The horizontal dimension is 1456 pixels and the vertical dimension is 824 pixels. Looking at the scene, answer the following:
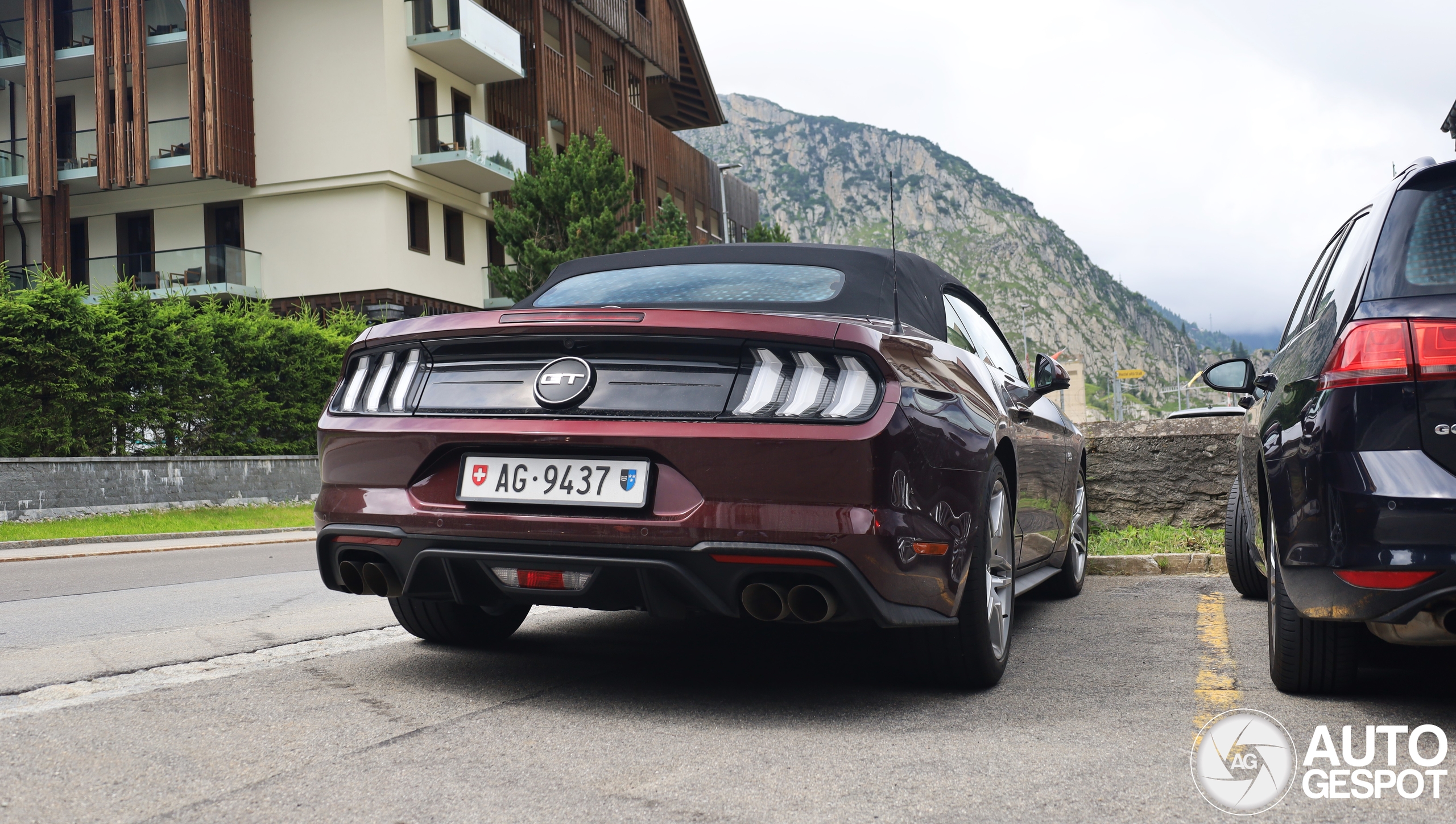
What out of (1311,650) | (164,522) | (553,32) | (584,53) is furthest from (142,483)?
(584,53)

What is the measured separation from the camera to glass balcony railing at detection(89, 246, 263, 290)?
26625 millimetres

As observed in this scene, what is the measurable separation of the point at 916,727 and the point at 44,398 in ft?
52.1

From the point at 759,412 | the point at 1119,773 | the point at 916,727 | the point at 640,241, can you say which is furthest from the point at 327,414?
the point at 640,241

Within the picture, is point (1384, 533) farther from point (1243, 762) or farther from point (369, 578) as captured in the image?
point (369, 578)

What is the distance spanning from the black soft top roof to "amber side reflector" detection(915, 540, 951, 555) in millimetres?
946

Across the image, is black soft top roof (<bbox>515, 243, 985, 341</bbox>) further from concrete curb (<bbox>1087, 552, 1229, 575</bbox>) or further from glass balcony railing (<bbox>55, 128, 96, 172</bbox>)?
glass balcony railing (<bbox>55, 128, 96, 172</bbox>)

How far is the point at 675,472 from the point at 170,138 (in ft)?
89.6

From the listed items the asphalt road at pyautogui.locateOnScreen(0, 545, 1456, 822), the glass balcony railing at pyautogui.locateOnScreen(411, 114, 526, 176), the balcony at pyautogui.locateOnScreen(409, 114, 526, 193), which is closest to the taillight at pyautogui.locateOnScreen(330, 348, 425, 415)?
the asphalt road at pyautogui.locateOnScreen(0, 545, 1456, 822)

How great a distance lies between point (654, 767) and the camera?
116 inches

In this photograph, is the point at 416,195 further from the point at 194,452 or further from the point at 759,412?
the point at 759,412

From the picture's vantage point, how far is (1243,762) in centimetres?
296

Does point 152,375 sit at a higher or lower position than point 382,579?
higher

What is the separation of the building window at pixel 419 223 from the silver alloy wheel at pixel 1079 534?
23.0 metres

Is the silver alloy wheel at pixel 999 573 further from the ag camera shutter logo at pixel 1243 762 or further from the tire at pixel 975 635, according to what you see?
the ag camera shutter logo at pixel 1243 762
